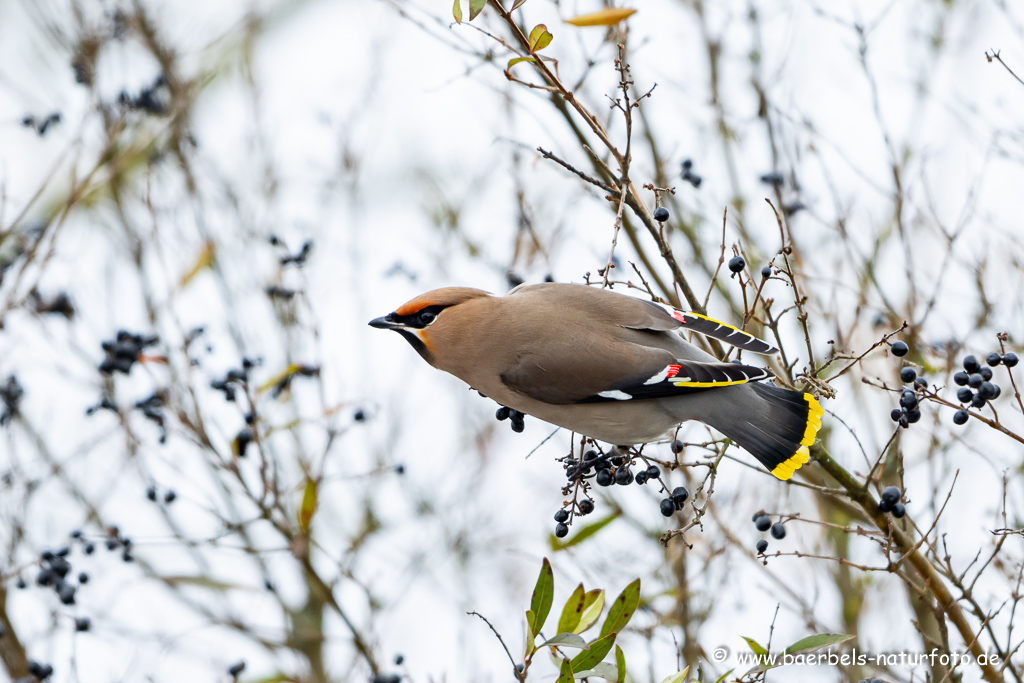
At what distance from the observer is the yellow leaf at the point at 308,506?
3.77 m

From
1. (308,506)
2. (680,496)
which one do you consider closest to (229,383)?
(308,506)

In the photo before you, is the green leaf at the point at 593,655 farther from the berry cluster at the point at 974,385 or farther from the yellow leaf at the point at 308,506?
the yellow leaf at the point at 308,506

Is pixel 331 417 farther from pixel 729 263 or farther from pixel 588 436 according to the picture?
pixel 729 263

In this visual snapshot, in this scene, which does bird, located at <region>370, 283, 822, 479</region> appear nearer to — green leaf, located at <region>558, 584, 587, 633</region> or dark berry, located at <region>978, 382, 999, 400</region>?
dark berry, located at <region>978, 382, 999, 400</region>

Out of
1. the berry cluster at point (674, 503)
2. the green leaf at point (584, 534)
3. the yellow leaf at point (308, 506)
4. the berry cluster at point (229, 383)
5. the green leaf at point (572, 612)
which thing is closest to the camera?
the green leaf at point (572, 612)

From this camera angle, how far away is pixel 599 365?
11.0 feet

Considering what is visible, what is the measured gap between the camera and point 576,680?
2367mm

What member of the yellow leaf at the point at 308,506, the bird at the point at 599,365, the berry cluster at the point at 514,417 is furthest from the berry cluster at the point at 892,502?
the yellow leaf at the point at 308,506

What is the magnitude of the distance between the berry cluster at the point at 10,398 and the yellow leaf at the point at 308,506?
5.49ft

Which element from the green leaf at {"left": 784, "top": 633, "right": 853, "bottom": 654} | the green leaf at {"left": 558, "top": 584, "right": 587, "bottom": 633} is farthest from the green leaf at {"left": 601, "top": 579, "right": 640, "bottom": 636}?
the green leaf at {"left": 784, "top": 633, "right": 853, "bottom": 654}

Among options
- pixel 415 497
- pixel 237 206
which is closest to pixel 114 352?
pixel 237 206

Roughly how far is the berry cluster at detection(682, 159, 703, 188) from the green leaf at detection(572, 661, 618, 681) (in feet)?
7.63

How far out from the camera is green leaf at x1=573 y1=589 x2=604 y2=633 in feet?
8.64

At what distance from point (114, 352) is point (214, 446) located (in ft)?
3.32
